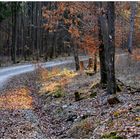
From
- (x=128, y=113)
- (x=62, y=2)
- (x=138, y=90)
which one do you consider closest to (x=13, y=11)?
(x=62, y=2)

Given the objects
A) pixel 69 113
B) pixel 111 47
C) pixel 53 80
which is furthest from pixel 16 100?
pixel 53 80

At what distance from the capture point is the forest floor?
1305 cm

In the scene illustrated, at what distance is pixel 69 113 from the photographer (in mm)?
16891

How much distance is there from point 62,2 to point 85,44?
2927 mm

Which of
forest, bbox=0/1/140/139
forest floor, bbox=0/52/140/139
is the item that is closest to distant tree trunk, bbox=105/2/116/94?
forest, bbox=0/1/140/139

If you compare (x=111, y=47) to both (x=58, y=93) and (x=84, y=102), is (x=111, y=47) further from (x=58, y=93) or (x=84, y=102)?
(x=58, y=93)

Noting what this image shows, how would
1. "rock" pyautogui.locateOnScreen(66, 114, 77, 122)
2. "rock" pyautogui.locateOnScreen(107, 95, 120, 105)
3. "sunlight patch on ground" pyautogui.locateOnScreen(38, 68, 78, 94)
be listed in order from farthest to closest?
"sunlight patch on ground" pyautogui.locateOnScreen(38, 68, 78, 94)
"rock" pyautogui.locateOnScreen(107, 95, 120, 105)
"rock" pyautogui.locateOnScreen(66, 114, 77, 122)

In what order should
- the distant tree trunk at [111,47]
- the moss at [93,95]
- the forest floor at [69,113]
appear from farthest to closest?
the moss at [93,95] → the distant tree trunk at [111,47] → the forest floor at [69,113]

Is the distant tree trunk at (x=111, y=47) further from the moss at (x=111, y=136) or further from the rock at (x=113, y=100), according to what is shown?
the moss at (x=111, y=136)

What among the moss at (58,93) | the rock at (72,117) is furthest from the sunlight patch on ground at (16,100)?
the rock at (72,117)

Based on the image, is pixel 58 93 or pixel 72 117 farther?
pixel 58 93

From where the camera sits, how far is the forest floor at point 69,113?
1305 centimetres

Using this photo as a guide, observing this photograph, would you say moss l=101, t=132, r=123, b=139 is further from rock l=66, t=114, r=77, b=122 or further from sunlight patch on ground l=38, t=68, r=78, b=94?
sunlight patch on ground l=38, t=68, r=78, b=94

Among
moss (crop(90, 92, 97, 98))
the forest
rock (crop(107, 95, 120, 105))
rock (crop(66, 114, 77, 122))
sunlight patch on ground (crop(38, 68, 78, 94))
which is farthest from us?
sunlight patch on ground (crop(38, 68, 78, 94))
